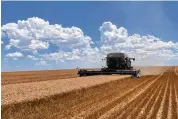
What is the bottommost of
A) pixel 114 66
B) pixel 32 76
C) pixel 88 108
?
pixel 88 108

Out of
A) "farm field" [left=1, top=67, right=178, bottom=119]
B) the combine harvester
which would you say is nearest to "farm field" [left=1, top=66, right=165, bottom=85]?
the combine harvester

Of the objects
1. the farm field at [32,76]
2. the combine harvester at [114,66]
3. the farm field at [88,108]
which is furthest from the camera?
the combine harvester at [114,66]

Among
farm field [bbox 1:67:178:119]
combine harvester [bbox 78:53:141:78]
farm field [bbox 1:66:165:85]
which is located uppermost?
combine harvester [bbox 78:53:141:78]

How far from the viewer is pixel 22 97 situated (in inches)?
789

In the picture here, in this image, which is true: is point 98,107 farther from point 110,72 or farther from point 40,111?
point 110,72

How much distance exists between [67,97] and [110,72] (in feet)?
100

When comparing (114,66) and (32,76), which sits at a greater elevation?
(114,66)

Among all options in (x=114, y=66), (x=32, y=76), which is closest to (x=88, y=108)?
(x=114, y=66)

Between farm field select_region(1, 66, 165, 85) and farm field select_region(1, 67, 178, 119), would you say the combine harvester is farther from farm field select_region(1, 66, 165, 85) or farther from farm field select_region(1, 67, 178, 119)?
farm field select_region(1, 67, 178, 119)

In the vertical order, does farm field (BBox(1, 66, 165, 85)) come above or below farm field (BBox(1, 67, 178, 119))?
above

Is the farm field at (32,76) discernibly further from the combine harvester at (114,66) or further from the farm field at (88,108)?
the farm field at (88,108)

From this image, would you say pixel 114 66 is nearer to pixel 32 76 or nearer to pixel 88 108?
pixel 32 76

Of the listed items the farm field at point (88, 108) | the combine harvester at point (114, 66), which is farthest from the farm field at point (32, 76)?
the farm field at point (88, 108)

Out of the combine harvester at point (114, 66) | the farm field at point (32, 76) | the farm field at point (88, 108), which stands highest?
the combine harvester at point (114, 66)
